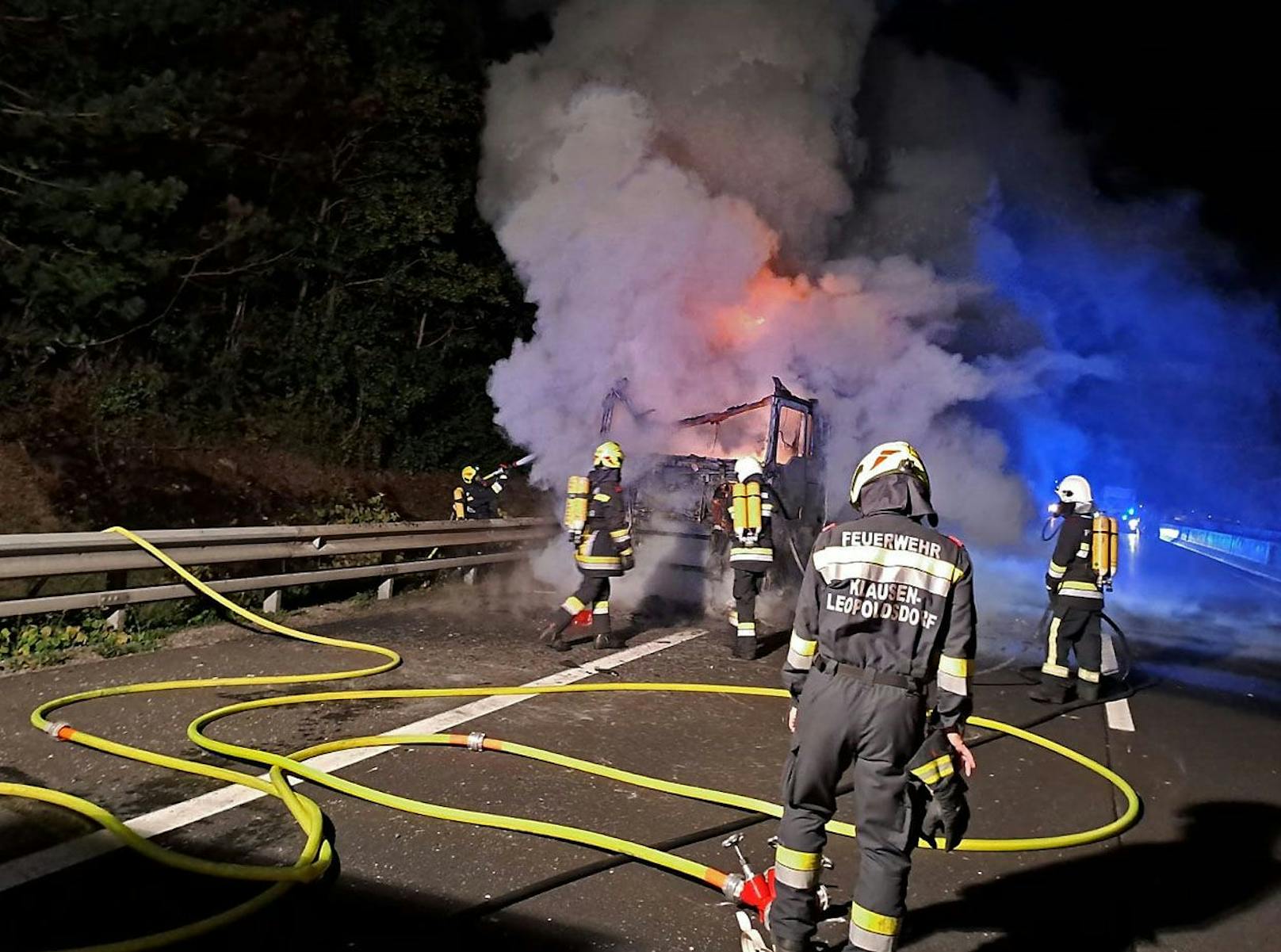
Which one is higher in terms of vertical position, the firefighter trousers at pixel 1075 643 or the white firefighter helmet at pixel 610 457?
the white firefighter helmet at pixel 610 457

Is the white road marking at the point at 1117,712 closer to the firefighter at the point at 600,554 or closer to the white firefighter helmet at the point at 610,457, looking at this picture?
the firefighter at the point at 600,554

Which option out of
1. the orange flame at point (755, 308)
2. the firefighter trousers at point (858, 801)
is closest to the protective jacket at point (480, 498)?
the orange flame at point (755, 308)

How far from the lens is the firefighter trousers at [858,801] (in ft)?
9.97

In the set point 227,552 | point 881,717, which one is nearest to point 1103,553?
point 881,717

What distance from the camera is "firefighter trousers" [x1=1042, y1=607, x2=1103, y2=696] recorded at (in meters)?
7.65

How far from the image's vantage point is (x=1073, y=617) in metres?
7.71

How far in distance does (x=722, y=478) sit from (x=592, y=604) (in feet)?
13.3

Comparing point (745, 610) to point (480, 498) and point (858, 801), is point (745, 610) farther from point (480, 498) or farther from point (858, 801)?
point (480, 498)

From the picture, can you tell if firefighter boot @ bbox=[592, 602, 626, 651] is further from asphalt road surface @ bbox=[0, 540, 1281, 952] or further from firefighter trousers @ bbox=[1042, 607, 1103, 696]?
firefighter trousers @ bbox=[1042, 607, 1103, 696]

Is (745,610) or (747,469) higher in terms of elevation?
(747,469)

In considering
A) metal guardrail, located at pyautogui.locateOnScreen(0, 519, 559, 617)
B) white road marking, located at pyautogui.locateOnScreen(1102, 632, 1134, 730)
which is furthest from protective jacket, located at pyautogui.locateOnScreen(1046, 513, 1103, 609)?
metal guardrail, located at pyautogui.locateOnScreen(0, 519, 559, 617)

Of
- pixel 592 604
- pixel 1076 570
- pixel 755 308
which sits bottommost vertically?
pixel 592 604

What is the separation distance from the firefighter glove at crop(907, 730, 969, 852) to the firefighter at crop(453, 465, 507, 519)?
1116 centimetres

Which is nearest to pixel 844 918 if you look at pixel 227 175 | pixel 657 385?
pixel 657 385
